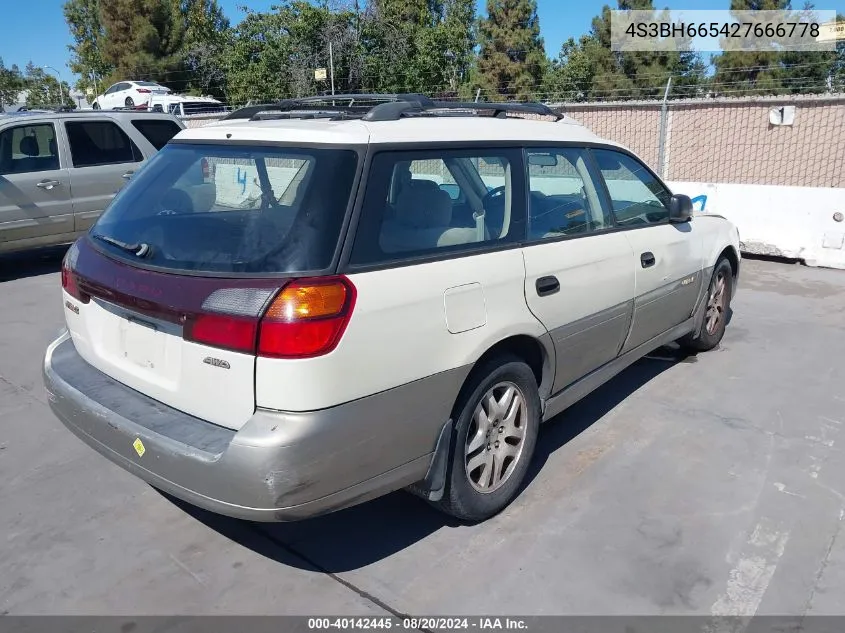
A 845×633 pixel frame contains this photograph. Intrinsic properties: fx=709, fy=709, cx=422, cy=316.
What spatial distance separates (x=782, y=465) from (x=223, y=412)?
9.84 feet

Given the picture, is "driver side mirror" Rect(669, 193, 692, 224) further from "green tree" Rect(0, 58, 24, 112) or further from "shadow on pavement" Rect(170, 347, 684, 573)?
"green tree" Rect(0, 58, 24, 112)

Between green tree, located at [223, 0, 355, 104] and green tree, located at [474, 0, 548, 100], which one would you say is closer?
green tree, located at [223, 0, 355, 104]

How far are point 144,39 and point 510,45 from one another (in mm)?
22304

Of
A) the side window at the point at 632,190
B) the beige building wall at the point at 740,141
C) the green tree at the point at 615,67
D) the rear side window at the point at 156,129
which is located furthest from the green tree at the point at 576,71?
the side window at the point at 632,190

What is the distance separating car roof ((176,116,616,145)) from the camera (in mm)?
2801

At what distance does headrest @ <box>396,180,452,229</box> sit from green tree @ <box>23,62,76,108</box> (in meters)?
54.6

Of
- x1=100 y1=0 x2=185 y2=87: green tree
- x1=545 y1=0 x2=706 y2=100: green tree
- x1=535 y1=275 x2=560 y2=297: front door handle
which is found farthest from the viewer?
x1=100 y1=0 x2=185 y2=87: green tree

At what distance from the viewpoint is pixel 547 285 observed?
3.38 meters

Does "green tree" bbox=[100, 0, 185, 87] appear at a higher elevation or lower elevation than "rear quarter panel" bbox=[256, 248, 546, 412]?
higher

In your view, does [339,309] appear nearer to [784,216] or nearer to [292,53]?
[784,216]

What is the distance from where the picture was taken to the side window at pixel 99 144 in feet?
27.9

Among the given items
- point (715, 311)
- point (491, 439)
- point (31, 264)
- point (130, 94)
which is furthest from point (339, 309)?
point (130, 94)

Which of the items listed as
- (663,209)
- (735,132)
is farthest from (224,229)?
(735,132)

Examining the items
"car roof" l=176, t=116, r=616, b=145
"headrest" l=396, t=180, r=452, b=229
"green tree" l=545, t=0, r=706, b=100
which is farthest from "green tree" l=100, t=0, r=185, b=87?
"headrest" l=396, t=180, r=452, b=229
